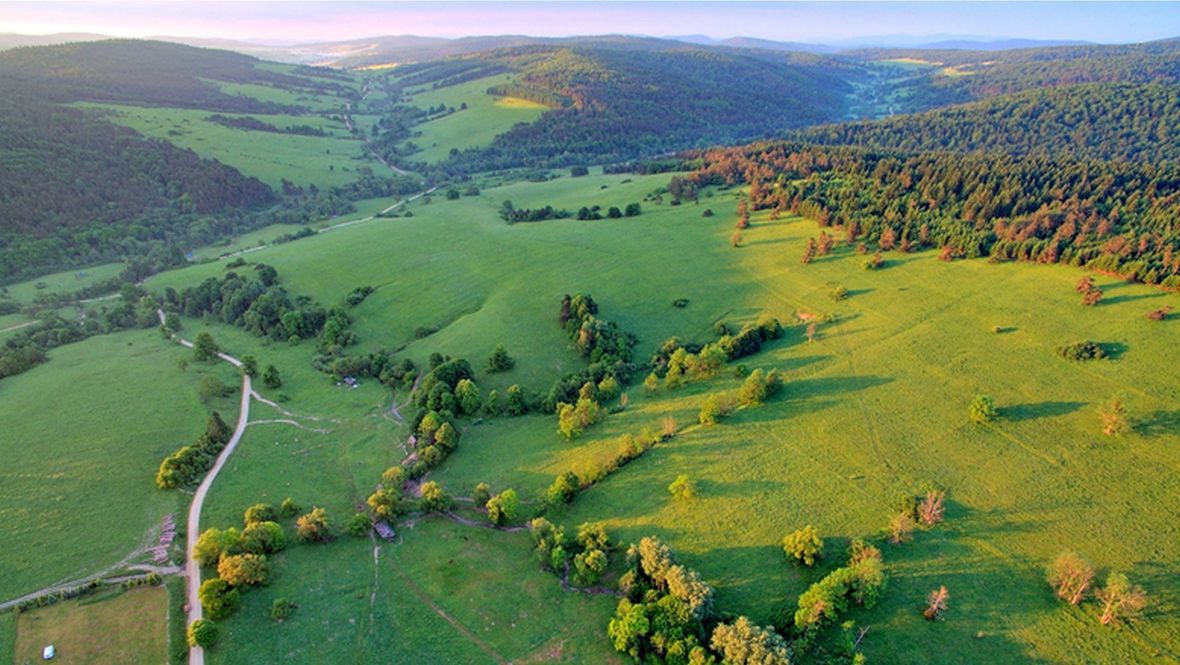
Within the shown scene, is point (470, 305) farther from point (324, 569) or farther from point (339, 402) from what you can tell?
point (324, 569)

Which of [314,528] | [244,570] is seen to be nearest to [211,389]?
[314,528]

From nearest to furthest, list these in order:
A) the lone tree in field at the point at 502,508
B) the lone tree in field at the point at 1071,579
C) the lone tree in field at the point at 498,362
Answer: the lone tree in field at the point at 1071,579
the lone tree in field at the point at 502,508
the lone tree in field at the point at 498,362

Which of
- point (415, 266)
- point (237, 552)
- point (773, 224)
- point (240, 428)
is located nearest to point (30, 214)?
point (415, 266)

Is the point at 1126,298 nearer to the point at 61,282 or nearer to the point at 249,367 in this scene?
the point at 249,367

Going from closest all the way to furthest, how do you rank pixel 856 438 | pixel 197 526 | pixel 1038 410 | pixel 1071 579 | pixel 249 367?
1. pixel 1071 579
2. pixel 197 526
3. pixel 856 438
4. pixel 1038 410
5. pixel 249 367

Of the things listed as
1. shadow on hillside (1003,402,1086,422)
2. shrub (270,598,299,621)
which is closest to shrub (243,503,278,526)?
shrub (270,598,299,621)

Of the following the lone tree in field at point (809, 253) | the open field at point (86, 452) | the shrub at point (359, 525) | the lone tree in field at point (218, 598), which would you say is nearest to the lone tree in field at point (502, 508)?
the shrub at point (359, 525)

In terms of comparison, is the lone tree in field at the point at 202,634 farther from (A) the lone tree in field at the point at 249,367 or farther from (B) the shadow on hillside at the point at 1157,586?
(B) the shadow on hillside at the point at 1157,586
